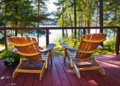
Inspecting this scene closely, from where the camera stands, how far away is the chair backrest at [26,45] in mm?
1967

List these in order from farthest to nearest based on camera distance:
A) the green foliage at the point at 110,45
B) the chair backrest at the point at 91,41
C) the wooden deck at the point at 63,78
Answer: the green foliage at the point at 110,45
the chair backrest at the point at 91,41
the wooden deck at the point at 63,78

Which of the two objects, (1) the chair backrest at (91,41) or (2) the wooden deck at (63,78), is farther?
(1) the chair backrest at (91,41)

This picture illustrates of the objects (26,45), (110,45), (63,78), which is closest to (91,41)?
(63,78)

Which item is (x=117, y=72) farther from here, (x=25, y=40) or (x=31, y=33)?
(x=31, y=33)

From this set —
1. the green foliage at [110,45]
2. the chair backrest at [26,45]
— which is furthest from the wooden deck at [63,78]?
the green foliage at [110,45]

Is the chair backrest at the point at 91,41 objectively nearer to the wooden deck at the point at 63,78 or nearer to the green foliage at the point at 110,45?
the wooden deck at the point at 63,78

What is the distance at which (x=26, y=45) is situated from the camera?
198 centimetres

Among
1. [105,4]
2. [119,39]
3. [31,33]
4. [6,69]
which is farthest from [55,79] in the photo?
[105,4]

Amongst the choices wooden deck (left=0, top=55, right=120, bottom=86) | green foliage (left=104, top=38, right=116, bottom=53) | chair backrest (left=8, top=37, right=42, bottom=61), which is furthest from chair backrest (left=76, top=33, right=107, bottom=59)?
green foliage (left=104, top=38, right=116, bottom=53)

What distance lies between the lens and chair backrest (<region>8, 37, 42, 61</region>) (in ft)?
6.45

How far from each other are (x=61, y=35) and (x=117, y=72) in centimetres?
1026

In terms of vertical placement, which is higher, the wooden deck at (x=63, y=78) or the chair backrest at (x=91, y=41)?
the chair backrest at (x=91, y=41)

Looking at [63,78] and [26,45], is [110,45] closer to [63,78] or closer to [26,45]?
[63,78]

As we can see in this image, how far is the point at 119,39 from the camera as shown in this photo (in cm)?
362
